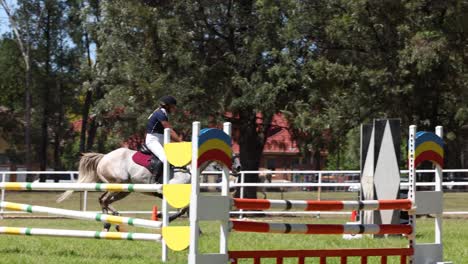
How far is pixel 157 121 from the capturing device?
13.1 metres

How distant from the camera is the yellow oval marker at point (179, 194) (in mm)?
7529

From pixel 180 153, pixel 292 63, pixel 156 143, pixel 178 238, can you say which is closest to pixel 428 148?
pixel 180 153

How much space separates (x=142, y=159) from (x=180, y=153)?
297 inches

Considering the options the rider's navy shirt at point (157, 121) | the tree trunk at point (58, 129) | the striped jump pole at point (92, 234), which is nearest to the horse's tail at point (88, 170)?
the rider's navy shirt at point (157, 121)

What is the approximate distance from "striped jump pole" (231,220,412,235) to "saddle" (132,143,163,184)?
6.91 metres

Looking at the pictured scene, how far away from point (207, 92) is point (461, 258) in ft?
72.4

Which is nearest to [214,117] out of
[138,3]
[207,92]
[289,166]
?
[207,92]

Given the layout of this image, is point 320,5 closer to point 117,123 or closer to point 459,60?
point 459,60

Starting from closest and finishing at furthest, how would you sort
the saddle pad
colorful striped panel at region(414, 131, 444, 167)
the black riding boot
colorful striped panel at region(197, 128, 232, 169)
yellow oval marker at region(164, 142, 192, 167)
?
colorful striped panel at region(197, 128, 232, 169) → yellow oval marker at region(164, 142, 192, 167) → colorful striped panel at region(414, 131, 444, 167) → the black riding boot → the saddle pad

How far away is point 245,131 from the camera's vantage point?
111ft

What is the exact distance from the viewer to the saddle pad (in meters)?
15.2

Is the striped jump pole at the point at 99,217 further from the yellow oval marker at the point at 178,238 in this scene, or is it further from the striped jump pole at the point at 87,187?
the yellow oval marker at the point at 178,238

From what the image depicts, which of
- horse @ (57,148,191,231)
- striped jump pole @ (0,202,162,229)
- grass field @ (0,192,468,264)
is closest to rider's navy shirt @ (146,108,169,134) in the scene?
grass field @ (0,192,468,264)

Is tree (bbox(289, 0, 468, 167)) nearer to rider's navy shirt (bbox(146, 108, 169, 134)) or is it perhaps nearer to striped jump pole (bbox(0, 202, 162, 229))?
rider's navy shirt (bbox(146, 108, 169, 134))
